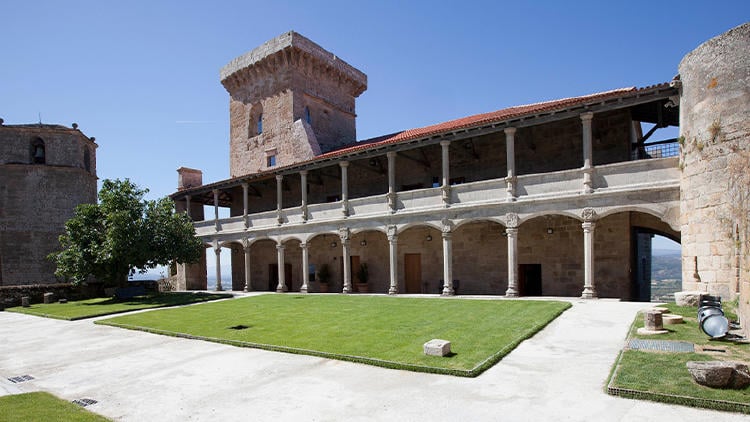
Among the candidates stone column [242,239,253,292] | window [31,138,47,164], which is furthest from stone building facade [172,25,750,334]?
window [31,138,47,164]

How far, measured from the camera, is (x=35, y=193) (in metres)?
34.0

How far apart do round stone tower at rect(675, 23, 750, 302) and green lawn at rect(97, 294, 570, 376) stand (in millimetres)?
4084

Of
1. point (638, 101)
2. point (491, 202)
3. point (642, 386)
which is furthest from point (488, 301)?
point (642, 386)

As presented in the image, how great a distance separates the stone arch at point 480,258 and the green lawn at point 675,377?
11.4 m

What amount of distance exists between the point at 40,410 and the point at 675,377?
935 centimetres

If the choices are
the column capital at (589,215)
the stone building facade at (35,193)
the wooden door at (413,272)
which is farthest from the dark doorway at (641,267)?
the stone building facade at (35,193)

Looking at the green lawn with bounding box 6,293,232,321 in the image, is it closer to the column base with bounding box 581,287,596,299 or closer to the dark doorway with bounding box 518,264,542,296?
the dark doorway with bounding box 518,264,542,296

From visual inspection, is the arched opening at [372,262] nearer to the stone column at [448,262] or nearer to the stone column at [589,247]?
the stone column at [448,262]

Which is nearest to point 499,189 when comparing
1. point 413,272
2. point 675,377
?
point 413,272

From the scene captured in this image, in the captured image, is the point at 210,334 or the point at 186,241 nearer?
the point at 210,334

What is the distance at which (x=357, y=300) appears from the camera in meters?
18.3

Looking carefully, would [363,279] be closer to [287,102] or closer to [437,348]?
[287,102]

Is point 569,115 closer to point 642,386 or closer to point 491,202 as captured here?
point 491,202

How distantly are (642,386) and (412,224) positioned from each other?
14.4m
